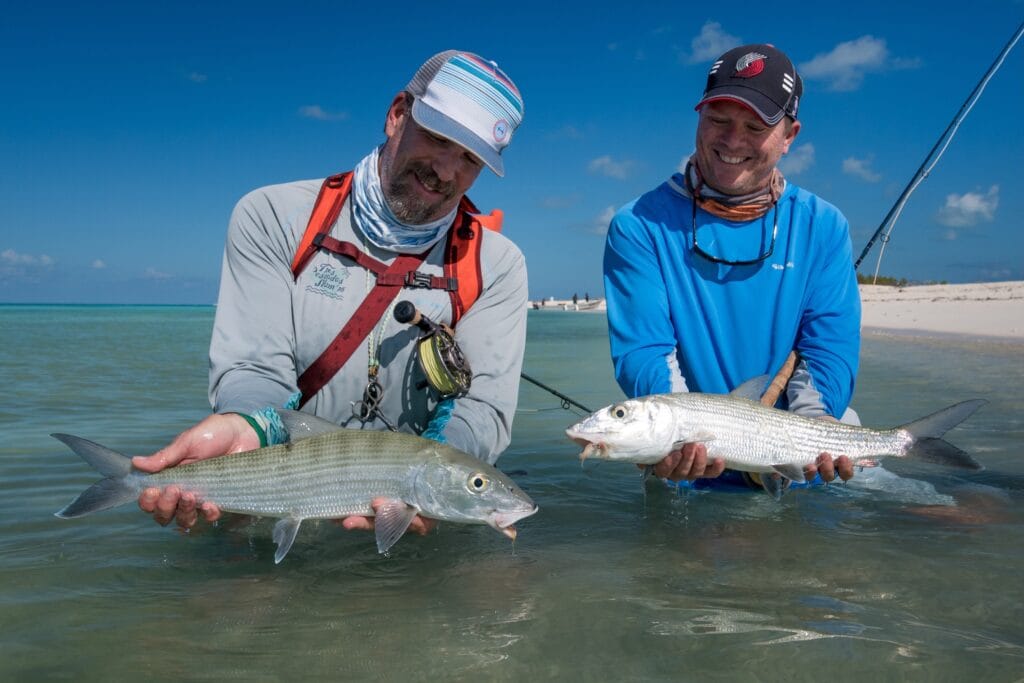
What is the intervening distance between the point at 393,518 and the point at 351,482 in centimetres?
25

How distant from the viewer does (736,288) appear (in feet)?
17.0

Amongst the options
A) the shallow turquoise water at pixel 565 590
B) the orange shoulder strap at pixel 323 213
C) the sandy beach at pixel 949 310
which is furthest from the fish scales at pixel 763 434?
the sandy beach at pixel 949 310

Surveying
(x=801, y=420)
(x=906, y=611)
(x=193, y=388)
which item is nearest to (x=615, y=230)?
(x=801, y=420)

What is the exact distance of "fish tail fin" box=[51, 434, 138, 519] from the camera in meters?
3.43

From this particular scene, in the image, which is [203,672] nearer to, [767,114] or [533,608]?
[533,608]

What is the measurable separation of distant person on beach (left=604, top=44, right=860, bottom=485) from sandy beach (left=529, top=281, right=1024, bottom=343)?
19836mm

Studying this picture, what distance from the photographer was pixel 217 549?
4371mm

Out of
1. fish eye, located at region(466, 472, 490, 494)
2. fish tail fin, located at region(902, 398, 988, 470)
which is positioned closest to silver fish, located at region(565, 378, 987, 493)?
fish tail fin, located at region(902, 398, 988, 470)

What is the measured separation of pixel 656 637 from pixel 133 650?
2072 millimetres

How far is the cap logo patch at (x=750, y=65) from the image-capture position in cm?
463

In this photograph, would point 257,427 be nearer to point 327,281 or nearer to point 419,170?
point 327,281

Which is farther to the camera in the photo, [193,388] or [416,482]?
[193,388]

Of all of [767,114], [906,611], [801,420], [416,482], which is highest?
[767,114]

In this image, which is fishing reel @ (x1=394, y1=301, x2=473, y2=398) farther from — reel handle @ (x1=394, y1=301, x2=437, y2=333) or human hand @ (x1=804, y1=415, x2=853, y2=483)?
human hand @ (x1=804, y1=415, x2=853, y2=483)
